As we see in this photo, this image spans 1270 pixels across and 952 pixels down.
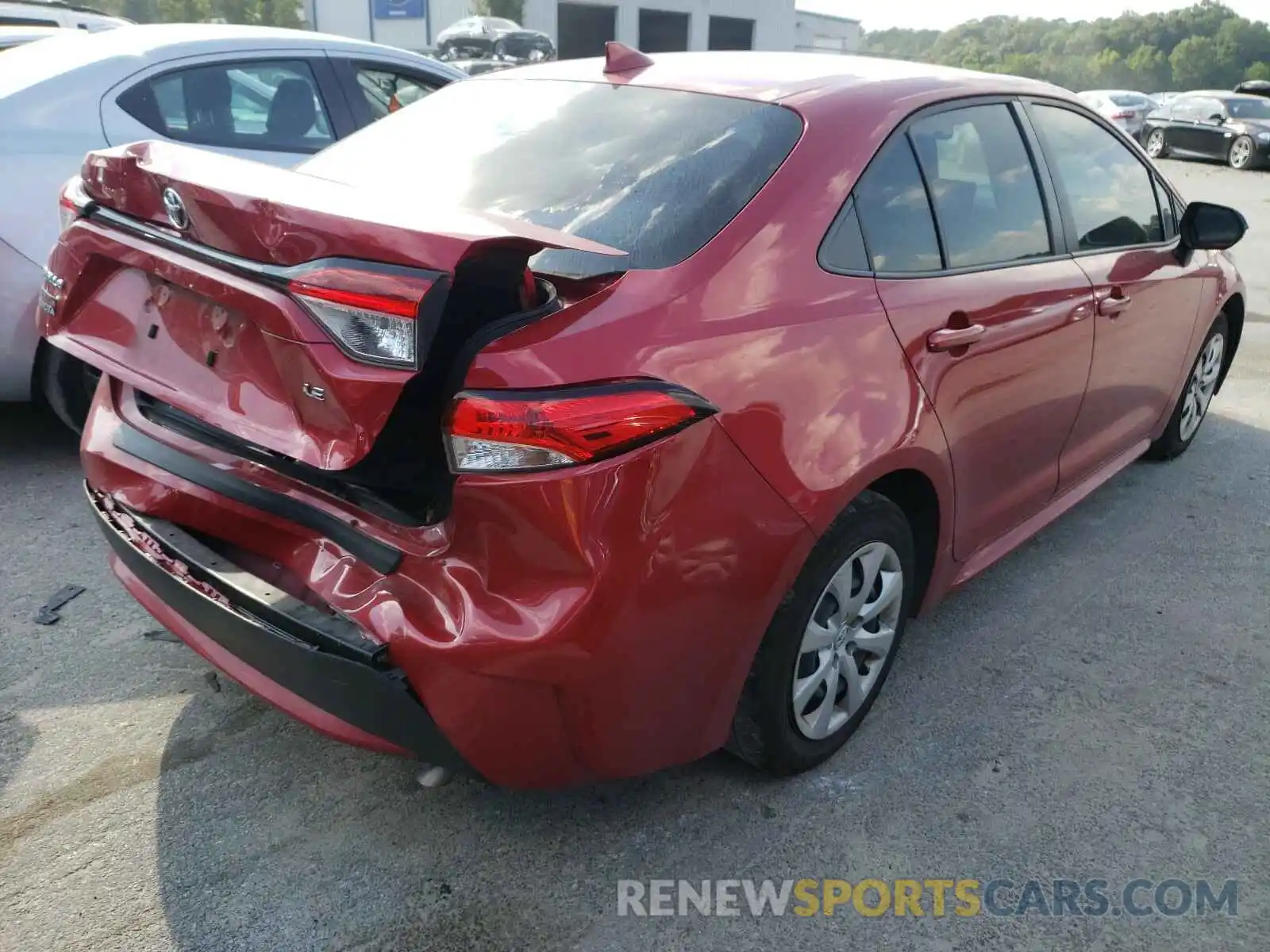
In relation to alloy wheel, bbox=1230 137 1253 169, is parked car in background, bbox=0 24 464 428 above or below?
above

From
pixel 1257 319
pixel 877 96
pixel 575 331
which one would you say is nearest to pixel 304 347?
pixel 575 331

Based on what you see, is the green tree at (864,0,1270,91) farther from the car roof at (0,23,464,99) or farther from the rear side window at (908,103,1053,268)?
the rear side window at (908,103,1053,268)

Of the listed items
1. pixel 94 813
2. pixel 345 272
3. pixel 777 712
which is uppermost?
pixel 345 272

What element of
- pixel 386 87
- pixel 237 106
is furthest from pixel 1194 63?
pixel 237 106

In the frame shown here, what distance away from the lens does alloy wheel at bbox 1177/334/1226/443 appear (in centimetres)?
456

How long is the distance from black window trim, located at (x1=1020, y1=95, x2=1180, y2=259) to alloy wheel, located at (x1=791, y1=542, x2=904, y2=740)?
1.34m

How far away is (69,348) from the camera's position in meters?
2.42

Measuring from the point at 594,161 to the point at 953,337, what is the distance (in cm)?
98

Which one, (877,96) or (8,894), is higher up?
(877,96)

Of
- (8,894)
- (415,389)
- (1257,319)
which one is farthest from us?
(1257,319)

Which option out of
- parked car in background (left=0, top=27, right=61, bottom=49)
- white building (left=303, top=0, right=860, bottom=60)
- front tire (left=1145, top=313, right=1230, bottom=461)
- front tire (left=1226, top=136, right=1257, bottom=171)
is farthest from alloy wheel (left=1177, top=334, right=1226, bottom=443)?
white building (left=303, top=0, right=860, bottom=60)

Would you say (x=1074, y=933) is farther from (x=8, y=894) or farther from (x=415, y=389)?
(x=8, y=894)

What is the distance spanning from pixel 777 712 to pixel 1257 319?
698 centimetres

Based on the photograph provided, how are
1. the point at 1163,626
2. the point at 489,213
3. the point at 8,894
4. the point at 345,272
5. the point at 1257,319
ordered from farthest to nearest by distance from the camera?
the point at 1257,319 < the point at 1163,626 < the point at 489,213 < the point at 8,894 < the point at 345,272
